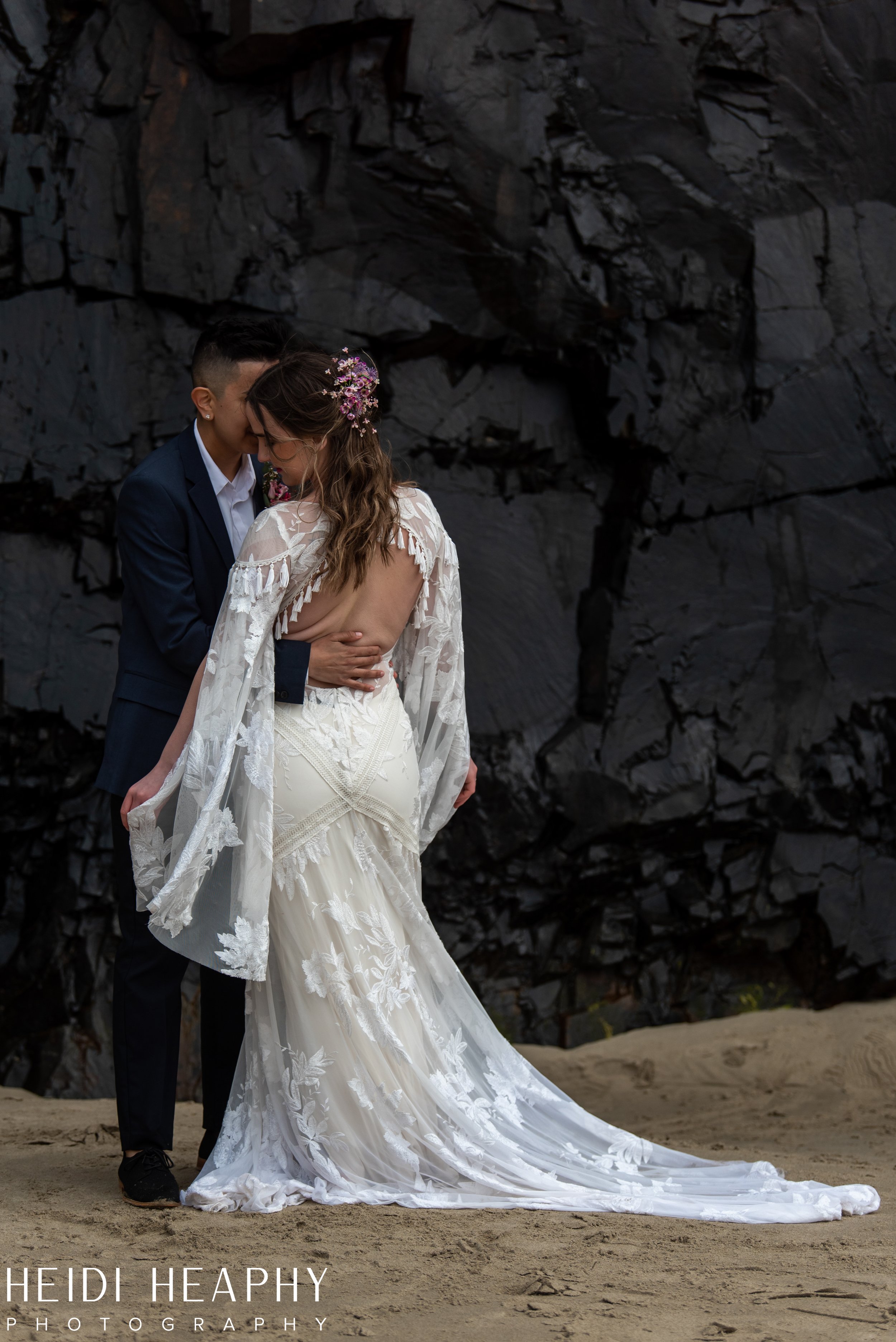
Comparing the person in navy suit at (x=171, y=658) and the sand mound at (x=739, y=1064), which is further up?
the person in navy suit at (x=171, y=658)

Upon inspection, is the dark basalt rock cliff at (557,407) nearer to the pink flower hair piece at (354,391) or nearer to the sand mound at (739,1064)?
the sand mound at (739,1064)

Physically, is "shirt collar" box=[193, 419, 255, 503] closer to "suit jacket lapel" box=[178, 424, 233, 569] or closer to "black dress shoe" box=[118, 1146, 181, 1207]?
"suit jacket lapel" box=[178, 424, 233, 569]

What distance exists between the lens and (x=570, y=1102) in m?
3.00

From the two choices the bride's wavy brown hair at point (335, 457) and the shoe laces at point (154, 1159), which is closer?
the bride's wavy brown hair at point (335, 457)

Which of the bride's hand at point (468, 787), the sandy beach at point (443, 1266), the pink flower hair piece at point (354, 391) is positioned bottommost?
the sandy beach at point (443, 1266)

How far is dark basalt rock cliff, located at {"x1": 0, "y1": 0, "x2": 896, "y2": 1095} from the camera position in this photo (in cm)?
443

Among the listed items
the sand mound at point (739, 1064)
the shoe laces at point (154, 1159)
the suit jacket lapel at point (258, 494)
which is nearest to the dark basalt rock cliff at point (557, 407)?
the sand mound at point (739, 1064)

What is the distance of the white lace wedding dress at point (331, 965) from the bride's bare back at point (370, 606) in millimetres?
36

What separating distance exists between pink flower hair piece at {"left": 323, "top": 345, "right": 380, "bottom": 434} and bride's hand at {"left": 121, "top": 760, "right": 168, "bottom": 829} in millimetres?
880

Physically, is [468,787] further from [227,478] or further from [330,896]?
[227,478]

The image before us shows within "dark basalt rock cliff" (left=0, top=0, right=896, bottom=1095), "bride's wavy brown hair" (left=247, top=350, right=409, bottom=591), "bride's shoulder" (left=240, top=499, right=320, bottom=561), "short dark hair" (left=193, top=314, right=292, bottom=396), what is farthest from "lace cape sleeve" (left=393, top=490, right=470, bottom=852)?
"dark basalt rock cliff" (left=0, top=0, right=896, bottom=1095)

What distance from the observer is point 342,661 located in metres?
2.79

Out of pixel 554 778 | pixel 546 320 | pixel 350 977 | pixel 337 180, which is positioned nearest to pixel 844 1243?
pixel 350 977

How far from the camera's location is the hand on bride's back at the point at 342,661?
279 centimetres
